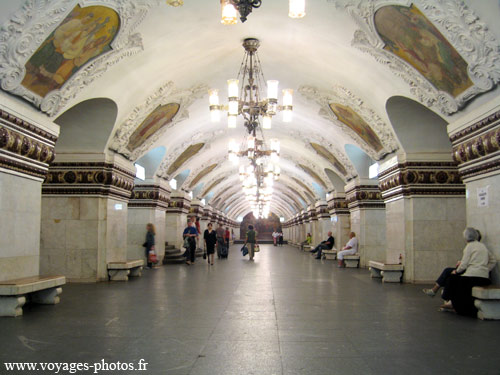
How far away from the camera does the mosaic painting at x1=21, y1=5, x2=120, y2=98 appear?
21.6 ft

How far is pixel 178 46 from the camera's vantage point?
29.3 feet

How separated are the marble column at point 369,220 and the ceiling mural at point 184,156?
5.52m

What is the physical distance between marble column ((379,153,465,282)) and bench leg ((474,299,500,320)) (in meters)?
4.20

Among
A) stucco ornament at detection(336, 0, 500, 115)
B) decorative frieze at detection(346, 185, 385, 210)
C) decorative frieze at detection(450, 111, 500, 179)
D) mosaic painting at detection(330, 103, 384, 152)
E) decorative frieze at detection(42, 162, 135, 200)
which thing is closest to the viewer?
stucco ornament at detection(336, 0, 500, 115)

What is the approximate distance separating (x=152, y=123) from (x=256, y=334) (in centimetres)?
799

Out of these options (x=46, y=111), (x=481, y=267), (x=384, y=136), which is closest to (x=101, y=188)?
(x=46, y=111)

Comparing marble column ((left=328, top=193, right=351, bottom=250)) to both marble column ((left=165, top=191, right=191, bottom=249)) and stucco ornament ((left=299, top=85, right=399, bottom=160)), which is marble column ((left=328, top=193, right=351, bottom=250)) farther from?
stucco ornament ((left=299, top=85, right=399, bottom=160))

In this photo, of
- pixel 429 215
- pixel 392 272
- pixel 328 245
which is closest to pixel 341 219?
pixel 328 245

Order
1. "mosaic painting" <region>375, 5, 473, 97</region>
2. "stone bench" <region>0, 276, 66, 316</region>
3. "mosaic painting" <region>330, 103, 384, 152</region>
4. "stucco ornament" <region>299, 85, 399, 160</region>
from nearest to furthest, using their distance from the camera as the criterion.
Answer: "stone bench" <region>0, 276, 66, 316</region> → "mosaic painting" <region>375, 5, 473, 97</region> → "stucco ornament" <region>299, 85, 399, 160</region> → "mosaic painting" <region>330, 103, 384, 152</region>

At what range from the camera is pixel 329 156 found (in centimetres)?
1725

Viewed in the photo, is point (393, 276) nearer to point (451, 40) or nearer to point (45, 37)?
point (451, 40)

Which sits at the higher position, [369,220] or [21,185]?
[21,185]

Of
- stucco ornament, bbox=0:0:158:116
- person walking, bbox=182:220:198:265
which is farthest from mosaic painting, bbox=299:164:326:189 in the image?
stucco ornament, bbox=0:0:158:116

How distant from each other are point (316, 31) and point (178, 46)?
2460mm
